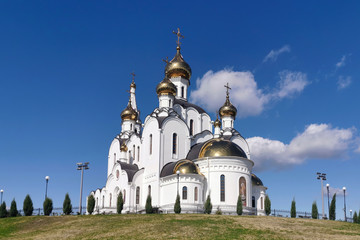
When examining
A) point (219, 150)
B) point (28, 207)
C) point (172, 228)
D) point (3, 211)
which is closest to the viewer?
point (172, 228)

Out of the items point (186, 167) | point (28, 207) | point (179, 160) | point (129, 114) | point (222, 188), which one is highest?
point (129, 114)

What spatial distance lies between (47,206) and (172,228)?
1336 cm

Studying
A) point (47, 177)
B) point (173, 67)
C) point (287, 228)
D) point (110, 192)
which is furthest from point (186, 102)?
point (287, 228)

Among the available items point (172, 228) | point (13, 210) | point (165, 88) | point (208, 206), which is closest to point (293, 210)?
point (208, 206)

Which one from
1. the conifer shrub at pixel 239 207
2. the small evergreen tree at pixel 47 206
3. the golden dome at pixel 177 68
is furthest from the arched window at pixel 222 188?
the golden dome at pixel 177 68

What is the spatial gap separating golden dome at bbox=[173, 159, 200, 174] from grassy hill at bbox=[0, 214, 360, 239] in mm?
6345

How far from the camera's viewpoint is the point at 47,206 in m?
32.2

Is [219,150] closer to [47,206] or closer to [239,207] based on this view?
[239,207]

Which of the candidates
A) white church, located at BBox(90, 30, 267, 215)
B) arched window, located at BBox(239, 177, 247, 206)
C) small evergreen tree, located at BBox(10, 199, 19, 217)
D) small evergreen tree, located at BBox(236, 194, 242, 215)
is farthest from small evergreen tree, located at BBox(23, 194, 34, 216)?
arched window, located at BBox(239, 177, 247, 206)

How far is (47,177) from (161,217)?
11326mm

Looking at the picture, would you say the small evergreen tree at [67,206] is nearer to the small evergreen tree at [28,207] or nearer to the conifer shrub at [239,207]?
the small evergreen tree at [28,207]

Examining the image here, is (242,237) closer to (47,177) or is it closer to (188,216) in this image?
(188,216)

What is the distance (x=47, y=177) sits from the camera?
1305 inches

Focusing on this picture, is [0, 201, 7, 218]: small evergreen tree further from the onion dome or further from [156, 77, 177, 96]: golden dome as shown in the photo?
the onion dome
